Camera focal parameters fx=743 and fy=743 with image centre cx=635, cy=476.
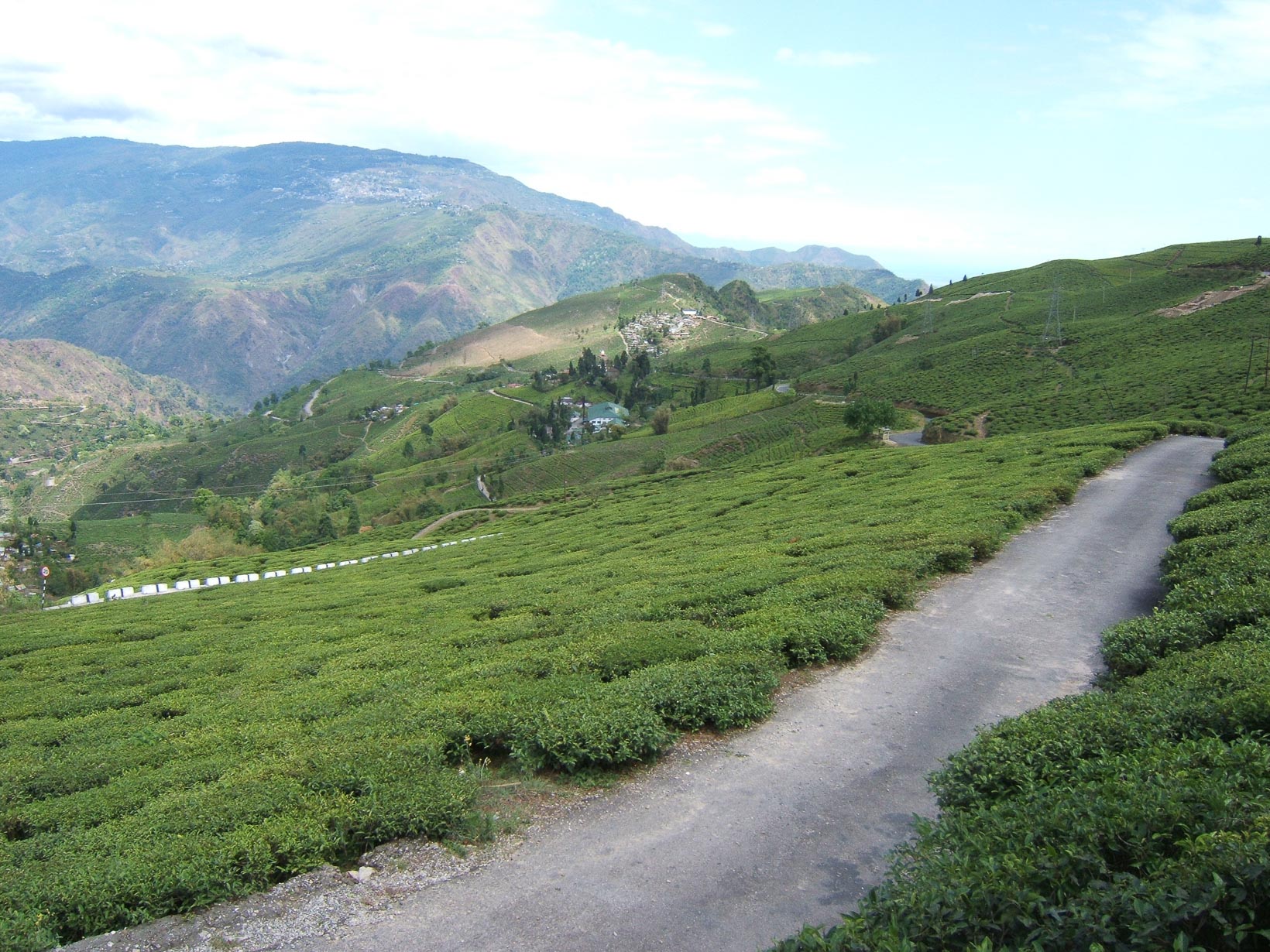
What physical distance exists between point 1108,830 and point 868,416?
84.2m

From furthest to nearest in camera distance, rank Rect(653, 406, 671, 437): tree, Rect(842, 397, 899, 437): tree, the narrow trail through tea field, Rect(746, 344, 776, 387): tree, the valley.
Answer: Rect(746, 344, 776, 387): tree → Rect(653, 406, 671, 437): tree → Rect(842, 397, 899, 437): tree → the valley → the narrow trail through tea field

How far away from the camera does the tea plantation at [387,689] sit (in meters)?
9.78

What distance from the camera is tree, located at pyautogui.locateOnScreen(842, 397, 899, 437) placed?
87125 mm

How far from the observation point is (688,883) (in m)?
9.02

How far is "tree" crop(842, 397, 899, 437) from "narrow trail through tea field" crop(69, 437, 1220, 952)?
7190cm

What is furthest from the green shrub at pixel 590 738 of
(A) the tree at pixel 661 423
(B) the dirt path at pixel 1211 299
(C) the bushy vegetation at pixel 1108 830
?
(A) the tree at pixel 661 423

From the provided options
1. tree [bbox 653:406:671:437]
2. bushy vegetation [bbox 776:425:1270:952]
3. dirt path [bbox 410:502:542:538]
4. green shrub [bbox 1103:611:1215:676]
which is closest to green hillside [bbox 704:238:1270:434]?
tree [bbox 653:406:671:437]

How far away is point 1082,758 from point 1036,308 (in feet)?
556

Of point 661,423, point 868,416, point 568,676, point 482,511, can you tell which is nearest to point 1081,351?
point 868,416

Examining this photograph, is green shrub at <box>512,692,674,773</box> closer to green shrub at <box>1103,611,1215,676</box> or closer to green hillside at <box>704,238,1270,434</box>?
green shrub at <box>1103,611,1215,676</box>

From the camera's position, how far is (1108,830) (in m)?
6.69

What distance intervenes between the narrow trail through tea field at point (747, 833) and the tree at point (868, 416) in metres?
71.9

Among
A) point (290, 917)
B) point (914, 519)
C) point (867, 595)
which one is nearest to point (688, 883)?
point (290, 917)

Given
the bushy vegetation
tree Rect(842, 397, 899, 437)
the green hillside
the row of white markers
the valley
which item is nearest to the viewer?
the bushy vegetation
